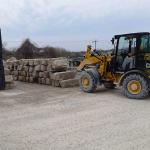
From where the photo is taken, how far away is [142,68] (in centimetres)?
1098

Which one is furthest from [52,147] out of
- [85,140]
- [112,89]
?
[112,89]

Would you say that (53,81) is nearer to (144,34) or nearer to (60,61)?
(60,61)

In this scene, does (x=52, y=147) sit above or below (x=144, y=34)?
below

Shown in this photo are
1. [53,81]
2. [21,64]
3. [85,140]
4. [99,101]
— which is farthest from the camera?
[21,64]

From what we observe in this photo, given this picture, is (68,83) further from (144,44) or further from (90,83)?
(144,44)

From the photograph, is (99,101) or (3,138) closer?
(3,138)

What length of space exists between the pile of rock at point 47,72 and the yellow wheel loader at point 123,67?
1.56 meters

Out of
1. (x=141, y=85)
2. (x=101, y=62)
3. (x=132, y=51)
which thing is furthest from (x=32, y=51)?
(x=141, y=85)

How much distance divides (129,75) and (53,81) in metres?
4.93

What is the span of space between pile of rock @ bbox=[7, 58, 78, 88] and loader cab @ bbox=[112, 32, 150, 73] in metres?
3.36

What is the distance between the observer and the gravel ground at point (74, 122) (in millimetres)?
6125

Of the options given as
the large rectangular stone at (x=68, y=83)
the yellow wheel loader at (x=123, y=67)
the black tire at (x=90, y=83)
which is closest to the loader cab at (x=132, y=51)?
the yellow wheel loader at (x=123, y=67)

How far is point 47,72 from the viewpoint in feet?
50.5

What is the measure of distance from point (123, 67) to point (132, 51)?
0.69m
